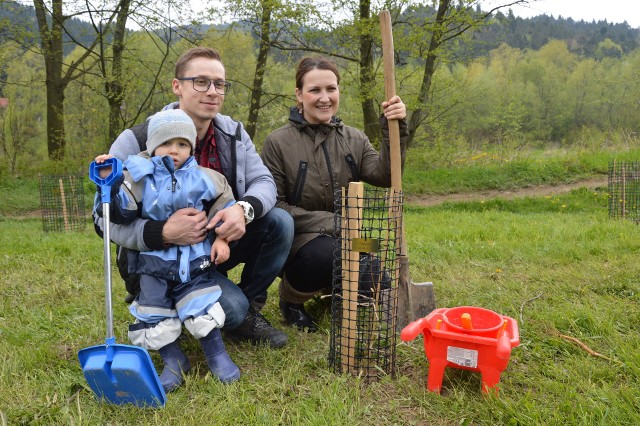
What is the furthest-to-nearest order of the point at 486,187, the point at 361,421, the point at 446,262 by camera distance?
the point at 486,187 → the point at 446,262 → the point at 361,421

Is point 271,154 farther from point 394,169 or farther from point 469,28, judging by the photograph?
point 469,28

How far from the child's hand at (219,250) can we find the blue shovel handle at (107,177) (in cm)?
54

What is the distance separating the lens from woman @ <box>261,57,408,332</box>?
324cm

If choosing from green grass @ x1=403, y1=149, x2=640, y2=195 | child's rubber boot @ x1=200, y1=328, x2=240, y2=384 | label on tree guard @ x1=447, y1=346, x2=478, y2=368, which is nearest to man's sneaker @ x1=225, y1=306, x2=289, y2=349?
child's rubber boot @ x1=200, y1=328, x2=240, y2=384

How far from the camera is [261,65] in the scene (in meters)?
14.2

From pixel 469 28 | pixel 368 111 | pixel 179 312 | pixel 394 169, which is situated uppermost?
pixel 469 28

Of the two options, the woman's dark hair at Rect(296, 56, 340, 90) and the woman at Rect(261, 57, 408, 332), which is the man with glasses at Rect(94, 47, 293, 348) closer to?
the woman at Rect(261, 57, 408, 332)

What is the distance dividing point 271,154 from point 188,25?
12.1 m

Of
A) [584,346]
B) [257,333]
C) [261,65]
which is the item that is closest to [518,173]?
[261,65]

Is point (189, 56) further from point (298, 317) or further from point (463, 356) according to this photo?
point (463, 356)

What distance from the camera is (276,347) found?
3016 millimetres

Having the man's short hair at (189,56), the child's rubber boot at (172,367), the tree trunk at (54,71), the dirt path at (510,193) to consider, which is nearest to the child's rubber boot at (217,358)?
the child's rubber boot at (172,367)

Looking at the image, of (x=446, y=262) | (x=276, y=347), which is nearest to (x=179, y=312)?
(x=276, y=347)

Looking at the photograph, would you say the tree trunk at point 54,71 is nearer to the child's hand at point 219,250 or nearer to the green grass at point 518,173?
the green grass at point 518,173
